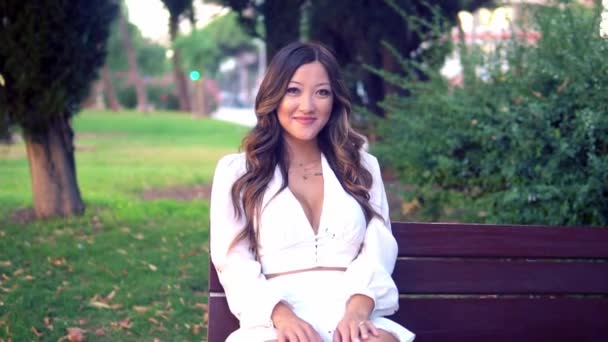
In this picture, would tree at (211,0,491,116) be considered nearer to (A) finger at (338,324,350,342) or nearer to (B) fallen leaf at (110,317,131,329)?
(B) fallen leaf at (110,317,131,329)

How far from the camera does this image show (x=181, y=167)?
1423 centimetres

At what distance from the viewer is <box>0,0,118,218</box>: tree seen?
24.1 ft

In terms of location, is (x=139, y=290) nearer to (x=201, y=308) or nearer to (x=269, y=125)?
(x=201, y=308)

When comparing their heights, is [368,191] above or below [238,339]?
above

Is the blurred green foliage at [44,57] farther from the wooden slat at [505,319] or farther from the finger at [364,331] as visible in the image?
the finger at [364,331]

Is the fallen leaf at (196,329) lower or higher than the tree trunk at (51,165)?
lower

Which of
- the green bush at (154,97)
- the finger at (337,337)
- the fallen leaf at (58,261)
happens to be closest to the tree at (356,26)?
the fallen leaf at (58,261)

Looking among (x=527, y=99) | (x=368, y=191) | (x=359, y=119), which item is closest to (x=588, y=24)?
(x=527, y=99)

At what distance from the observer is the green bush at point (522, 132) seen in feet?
16.2

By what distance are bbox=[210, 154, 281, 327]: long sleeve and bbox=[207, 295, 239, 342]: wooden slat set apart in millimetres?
140

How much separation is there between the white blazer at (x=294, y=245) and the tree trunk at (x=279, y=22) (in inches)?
176

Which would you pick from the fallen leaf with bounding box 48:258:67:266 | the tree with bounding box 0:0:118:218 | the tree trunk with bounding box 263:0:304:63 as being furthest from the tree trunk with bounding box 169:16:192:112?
the fallen leaf with bounding box 48:258:67:266

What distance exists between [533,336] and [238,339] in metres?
1.38

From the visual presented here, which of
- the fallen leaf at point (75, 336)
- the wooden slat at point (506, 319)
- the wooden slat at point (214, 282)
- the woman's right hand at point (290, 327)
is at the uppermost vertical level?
the wooden slat at point (214, 282)
